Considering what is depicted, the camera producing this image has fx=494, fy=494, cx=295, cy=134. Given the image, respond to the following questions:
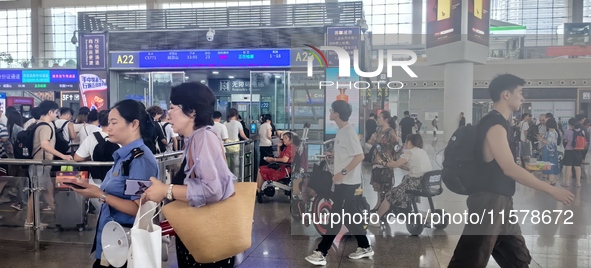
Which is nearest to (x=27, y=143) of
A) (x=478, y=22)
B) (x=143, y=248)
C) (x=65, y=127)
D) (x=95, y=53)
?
(x=65, y=127)

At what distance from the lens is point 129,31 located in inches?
529

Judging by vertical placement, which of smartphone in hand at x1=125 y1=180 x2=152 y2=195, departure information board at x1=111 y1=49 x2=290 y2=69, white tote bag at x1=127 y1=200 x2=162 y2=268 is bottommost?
white tote bag at x1=127 y1=200 x2=162 y2=268

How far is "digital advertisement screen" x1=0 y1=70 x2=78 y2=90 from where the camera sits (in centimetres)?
1920

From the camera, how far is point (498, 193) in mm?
3896

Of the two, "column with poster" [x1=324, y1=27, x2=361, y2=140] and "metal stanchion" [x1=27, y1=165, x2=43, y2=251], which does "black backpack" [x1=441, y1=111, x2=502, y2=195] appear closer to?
"column with poster" [x1=324, y1=27, x2=361, y2=140]

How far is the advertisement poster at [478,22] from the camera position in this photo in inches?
189

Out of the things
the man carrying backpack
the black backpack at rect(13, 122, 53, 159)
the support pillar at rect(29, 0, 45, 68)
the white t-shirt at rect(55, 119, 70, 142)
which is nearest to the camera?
the man carrying backpack

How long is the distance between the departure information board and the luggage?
293 inches

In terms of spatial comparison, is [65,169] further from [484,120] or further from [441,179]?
[484,120]

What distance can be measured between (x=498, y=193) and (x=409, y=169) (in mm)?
1199

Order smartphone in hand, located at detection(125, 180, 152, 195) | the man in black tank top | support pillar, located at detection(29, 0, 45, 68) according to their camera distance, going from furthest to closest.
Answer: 1. support pillar, located at detection(29, 0, 45, 68)
2. the man in black tank top
3. smartphone in hand, located at detection(125, 180, 152, 195)

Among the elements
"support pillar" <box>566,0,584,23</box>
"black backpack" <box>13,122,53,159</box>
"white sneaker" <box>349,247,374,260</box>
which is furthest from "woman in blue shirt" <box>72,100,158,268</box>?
→ "black backpack" <box>13,122,53,159</box>

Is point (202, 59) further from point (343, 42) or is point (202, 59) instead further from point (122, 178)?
point (122, 178)

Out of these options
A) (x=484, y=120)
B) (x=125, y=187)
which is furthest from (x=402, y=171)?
(x=125, y=187)
